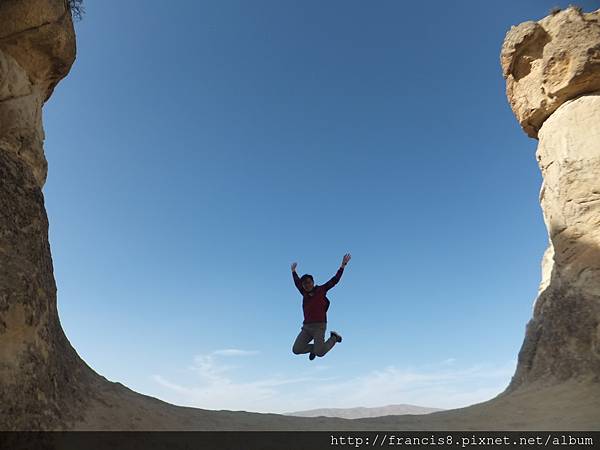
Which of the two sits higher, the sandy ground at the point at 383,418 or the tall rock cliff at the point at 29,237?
the tall rock cliff at the point at 29,237

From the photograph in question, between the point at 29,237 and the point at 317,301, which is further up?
the point at 29,237

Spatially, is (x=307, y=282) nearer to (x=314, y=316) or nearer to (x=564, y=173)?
(x=314, y=316)

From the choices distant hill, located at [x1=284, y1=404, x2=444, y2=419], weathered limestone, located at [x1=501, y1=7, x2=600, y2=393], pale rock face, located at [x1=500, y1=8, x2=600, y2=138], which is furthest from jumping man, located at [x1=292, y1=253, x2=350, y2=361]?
distant hill, located at [x1=284, y1=404, x2=444, y2=419]

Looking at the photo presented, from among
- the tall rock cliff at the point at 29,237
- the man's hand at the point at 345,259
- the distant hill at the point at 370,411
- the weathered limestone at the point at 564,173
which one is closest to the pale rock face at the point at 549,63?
the weathered limestone at the point at 564,173

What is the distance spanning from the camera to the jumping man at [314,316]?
336 inches

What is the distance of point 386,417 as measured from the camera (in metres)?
7.43

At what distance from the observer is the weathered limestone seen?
7.66 metres

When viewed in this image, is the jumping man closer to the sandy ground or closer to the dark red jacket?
the dark red jacket

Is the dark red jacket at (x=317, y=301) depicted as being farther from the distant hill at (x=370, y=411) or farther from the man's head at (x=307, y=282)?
the distant hill at (x=370, y=411)

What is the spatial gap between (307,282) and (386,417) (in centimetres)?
280

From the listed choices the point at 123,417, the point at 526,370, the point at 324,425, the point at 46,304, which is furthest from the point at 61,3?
the point at 526,370

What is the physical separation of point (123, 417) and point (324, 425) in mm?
2820

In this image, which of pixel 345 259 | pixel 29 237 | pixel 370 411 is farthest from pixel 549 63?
pixel 370 411

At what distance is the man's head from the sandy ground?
8.15 feet
